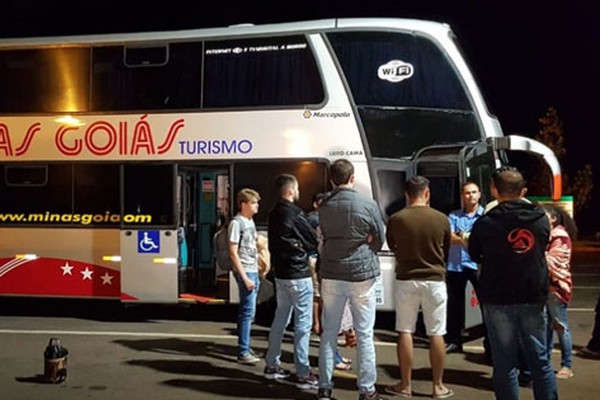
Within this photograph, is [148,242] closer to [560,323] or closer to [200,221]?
[200,221]

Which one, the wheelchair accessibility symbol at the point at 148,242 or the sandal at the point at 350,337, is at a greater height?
the wheelchair accessibility symbol at the point at 148,242

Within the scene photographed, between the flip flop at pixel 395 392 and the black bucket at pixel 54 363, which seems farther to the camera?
the black bucket at pixel 54 363

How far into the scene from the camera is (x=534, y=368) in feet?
16.2

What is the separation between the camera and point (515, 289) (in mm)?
4898

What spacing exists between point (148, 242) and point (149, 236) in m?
0.09

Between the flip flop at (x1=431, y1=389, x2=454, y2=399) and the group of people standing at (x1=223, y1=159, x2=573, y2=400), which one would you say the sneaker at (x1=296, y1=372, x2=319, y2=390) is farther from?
the flip flop at (x1=431, y1=389, x2=454, y2=399)

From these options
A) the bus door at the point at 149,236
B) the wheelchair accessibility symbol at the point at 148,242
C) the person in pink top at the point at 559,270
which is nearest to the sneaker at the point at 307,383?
the person in pink top at the point at 559,270

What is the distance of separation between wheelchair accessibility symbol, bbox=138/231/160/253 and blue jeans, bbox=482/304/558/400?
19.3 ft

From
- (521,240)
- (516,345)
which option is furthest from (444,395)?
(521,240)

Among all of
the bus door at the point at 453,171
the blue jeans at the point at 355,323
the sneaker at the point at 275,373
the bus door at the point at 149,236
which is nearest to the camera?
the blue jeans at the point at 355,323

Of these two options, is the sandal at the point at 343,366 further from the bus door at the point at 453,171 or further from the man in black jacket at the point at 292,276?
the bus door at the point at 453,171

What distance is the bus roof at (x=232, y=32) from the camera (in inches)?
363

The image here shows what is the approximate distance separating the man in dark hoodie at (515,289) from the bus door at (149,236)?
18.8 ft

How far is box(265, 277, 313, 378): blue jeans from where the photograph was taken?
253 inches
